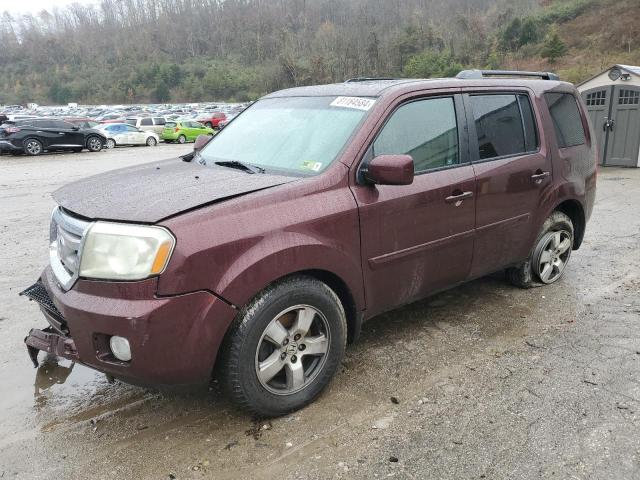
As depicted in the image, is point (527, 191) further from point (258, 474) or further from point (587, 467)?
point (258, 474)

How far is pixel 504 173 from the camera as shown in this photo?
3.98 m

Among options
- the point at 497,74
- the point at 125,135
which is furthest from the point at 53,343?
the point at 125,135

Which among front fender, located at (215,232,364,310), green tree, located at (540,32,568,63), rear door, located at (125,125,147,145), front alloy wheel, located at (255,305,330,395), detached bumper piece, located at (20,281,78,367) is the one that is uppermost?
green tree, located at (540,32,568,63)

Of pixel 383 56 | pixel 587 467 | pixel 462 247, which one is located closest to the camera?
pixel 587 467

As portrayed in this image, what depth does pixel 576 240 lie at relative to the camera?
5.16 meters

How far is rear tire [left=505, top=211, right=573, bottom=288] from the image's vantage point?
467 centimetres

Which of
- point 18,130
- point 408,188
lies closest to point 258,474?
point 408,188

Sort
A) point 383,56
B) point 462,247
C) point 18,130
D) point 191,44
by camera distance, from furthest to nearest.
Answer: point 191,44, point 383,56, point 18,130, point 462,247

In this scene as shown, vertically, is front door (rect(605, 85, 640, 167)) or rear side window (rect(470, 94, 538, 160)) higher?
rear side window (rect(470, 94, 538, 160))

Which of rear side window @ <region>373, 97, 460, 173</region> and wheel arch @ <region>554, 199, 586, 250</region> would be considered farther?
A: wheel arch @ <region>554, 199, 586, 250</region>

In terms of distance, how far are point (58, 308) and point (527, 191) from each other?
11.3ft

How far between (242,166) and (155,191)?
2.29 feet

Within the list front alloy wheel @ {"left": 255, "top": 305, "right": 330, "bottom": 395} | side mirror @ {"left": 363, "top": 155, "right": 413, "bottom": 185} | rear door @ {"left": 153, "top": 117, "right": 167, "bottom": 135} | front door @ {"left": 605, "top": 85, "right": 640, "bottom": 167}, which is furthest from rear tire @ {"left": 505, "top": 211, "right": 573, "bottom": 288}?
rear door @ {"left": 153, "top": 117, "right": 167, "bottom": 135}

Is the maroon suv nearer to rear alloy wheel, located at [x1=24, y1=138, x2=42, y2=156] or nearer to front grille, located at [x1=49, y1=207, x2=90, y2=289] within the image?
front grille, located at [x1=49, y1=207, x2=90, y2=289]
